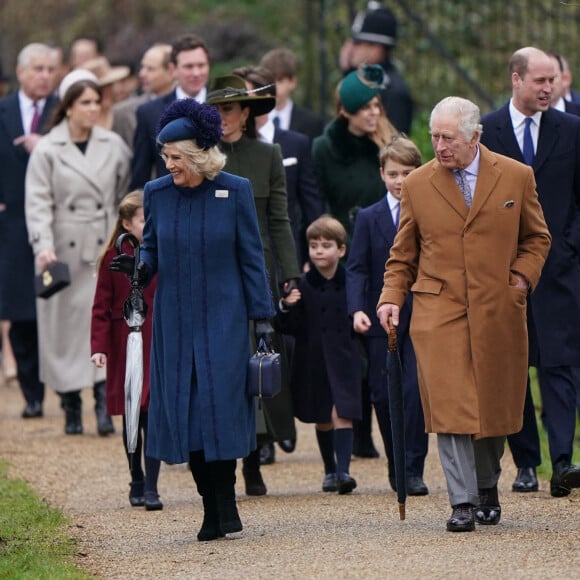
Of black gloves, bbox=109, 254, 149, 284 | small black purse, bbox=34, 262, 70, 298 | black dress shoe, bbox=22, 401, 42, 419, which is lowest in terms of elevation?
black dress shoe, bbox=22, 401, 42, 419

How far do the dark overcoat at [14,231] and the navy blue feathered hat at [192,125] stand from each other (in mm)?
5461

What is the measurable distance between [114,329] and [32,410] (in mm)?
3981

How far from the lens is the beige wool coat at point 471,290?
26.8ft

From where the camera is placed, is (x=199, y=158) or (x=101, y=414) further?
(x=101, y=414)

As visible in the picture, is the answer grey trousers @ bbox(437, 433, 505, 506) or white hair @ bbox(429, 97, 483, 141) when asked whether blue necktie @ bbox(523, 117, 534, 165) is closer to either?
white hair @ bbox(429, 97, 483, 141)

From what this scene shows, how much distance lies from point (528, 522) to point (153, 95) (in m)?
6.68

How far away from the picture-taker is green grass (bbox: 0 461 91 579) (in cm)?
761

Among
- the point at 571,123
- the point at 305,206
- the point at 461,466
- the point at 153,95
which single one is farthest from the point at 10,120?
the point at 461,466

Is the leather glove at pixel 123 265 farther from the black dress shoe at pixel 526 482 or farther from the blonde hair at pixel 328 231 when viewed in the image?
the black dress shoe at pixel 526 482

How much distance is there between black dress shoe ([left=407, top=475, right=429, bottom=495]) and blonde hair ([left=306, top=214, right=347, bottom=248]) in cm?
135

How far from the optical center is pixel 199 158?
8195 millimetres

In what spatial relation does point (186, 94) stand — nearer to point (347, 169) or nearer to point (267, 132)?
point (267, 132)

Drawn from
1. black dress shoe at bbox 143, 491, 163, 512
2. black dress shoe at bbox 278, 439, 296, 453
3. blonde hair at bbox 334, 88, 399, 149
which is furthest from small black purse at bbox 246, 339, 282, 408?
black dress shoe at bbox 278, 439, 296, 453

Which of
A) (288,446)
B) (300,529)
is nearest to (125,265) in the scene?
(300,529)
